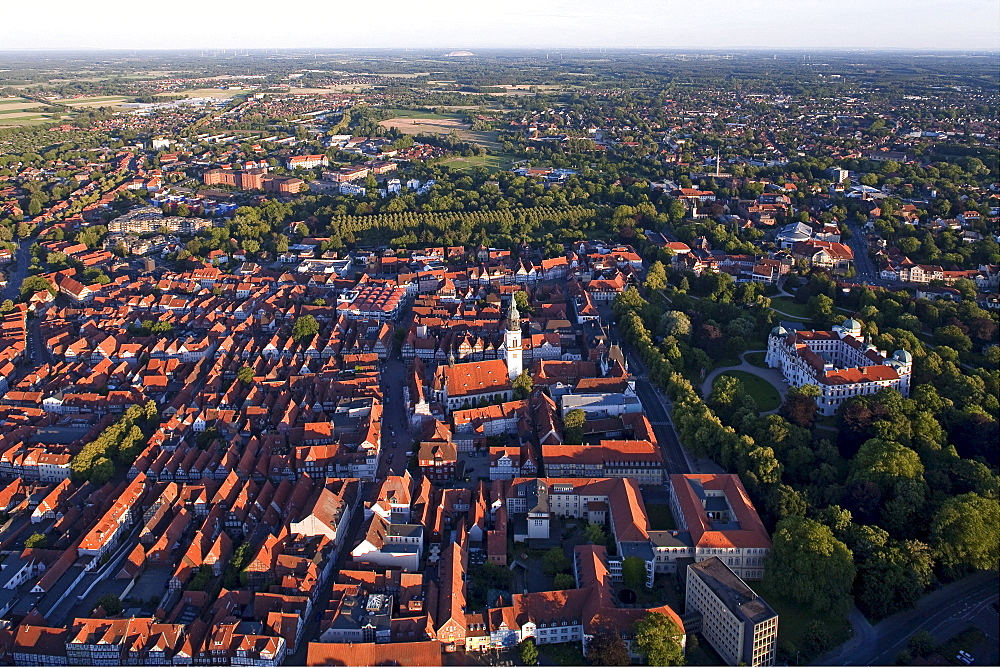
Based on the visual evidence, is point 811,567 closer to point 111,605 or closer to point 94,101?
point 111,605

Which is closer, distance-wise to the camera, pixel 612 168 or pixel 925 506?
pixel 925 506

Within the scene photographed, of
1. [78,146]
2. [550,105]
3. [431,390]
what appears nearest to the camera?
[431,390]

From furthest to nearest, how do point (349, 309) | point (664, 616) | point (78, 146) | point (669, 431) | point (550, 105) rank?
point (550, 105), point (78, 146), point (349, 309), point (669, 431), point (664, 616)

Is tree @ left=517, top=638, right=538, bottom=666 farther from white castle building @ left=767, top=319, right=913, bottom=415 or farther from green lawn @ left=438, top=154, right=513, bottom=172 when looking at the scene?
green lawn @ left=438, top=154, right=513, bottom=172

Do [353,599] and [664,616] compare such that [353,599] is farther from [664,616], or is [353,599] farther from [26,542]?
[26,542]

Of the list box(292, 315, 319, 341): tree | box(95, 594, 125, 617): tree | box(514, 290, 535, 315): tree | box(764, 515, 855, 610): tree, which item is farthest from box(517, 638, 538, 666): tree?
box(514, 290, 535, 315): tree

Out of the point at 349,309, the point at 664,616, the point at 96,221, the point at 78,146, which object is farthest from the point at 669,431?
the point at 78,146
